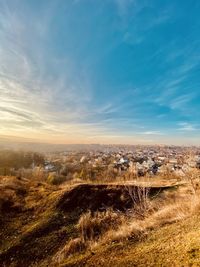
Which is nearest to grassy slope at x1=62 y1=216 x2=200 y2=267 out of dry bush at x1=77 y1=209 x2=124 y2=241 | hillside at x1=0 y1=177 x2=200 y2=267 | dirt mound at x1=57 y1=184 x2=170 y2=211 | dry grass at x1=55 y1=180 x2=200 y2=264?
hillside at x1=0 y1=177 x2=200 y2=267

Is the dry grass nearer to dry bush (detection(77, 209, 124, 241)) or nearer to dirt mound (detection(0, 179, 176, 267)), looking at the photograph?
dry bush (detection(77, 209, 124, 241))

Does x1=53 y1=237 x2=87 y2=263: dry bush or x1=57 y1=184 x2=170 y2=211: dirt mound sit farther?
x1=57 y1=184 x2=170 y2=211: dirt mound

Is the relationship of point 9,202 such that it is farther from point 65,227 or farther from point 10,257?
point 10,257

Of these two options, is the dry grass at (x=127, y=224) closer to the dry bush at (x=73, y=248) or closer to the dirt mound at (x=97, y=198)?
the dry bush at (x=73, y=248)

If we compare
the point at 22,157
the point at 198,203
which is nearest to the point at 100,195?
the point at 198,203

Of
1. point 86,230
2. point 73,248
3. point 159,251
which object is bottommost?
point 86,230


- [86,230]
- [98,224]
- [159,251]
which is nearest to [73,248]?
[86,230]

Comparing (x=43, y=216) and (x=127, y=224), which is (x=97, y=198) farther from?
(x=127, y=224)

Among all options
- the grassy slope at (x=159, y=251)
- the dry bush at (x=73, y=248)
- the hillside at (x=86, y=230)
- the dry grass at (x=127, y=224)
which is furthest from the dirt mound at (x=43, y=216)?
the grassy slope at (x=159, y=251)

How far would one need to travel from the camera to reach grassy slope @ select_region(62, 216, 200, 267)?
11.1 feet

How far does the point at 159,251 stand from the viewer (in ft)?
12.5

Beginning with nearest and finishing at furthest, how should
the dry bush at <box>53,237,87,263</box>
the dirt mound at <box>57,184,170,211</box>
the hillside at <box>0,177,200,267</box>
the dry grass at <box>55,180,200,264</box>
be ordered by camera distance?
the hillside at <box>0,177,200,267</box>, the dry grass at <box>55,180,200,264</box>, the dry bush at <box>53,237,87,263</box>, the dirt mound at <box>57,184,170,211</box>

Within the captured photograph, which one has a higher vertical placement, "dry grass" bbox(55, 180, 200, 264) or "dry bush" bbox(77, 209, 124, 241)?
A: "dry grass" bbox(55, 180, 200, 264)

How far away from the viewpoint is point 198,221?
15.9 feet
